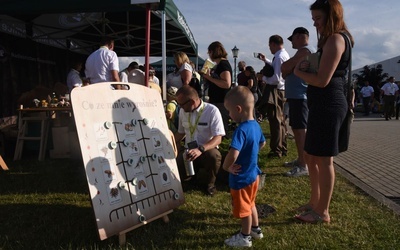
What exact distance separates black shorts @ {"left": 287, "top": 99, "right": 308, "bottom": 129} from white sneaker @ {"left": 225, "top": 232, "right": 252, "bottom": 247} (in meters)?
2.20

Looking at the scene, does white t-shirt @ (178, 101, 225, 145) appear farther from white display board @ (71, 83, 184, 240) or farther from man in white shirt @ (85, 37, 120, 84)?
man in white shirt @ (85, 37, 120, 84)

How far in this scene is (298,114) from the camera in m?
4.51

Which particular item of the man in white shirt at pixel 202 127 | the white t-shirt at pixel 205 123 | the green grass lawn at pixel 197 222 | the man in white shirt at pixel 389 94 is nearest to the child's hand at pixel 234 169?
the green grass lawn at pixel 197 222

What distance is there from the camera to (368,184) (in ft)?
14.7

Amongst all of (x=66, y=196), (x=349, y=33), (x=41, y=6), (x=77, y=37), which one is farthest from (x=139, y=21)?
(x=349, y=33)

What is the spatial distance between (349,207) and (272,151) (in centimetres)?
271

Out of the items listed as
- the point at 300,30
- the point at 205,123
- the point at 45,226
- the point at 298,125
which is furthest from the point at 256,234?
the point at 300,30

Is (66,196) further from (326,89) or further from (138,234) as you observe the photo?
(326,89)

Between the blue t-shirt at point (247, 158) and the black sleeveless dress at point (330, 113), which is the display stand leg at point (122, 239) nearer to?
the blue t-shirt at point (247, 158)

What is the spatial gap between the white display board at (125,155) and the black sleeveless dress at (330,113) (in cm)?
127

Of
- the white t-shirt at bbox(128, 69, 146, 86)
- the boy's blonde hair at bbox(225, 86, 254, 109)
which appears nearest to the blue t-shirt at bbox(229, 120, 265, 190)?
the boy's blonde hair at bbox(225, 86, 254, 109)

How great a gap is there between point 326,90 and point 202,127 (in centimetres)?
139

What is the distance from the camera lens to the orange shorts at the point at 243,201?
258cm

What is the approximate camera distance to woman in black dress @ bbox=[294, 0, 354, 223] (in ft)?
9.00
